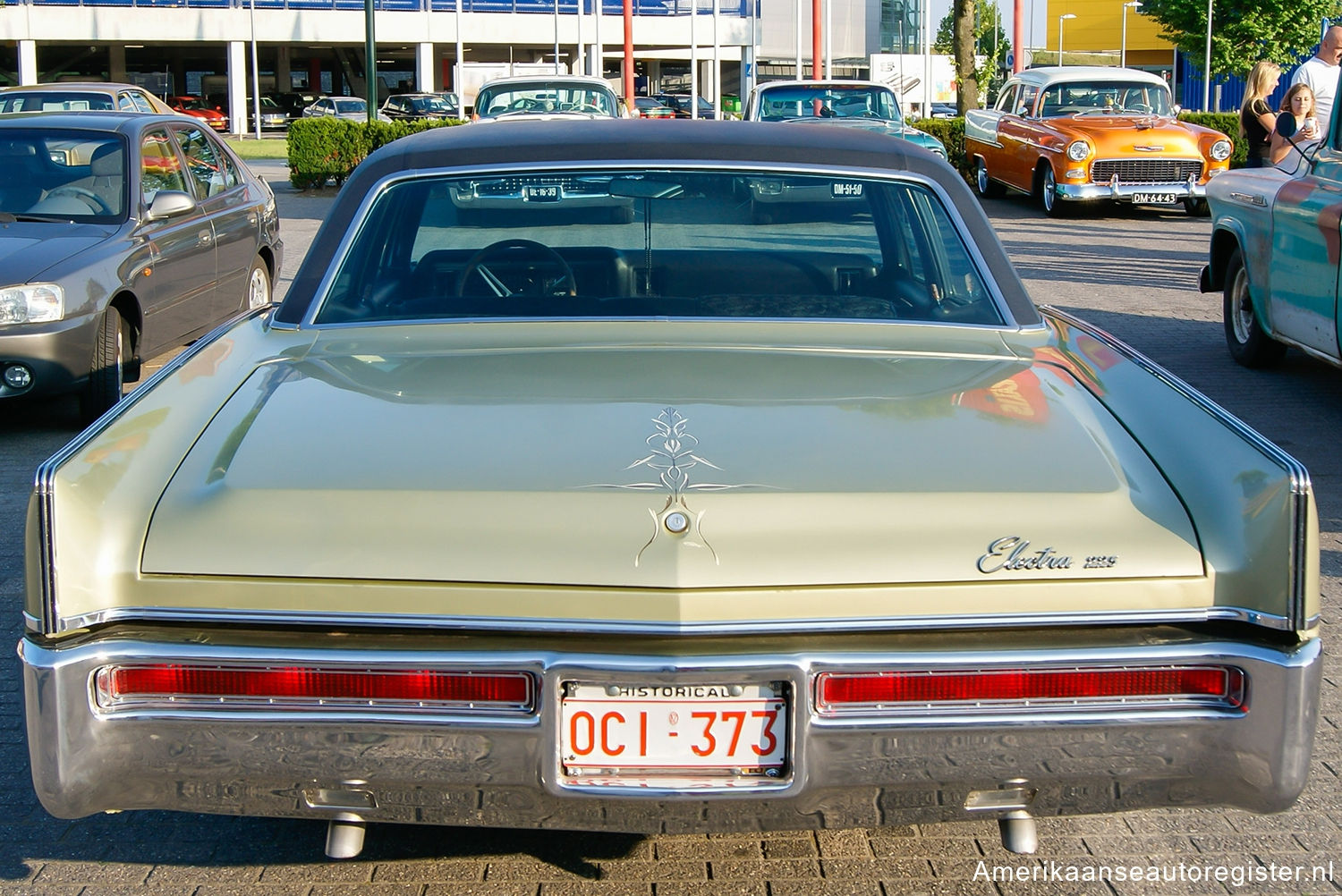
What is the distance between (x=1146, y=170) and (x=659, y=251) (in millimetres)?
14162

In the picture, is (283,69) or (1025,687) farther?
(283,69)

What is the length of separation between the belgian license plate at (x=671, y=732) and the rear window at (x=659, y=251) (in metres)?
1.31

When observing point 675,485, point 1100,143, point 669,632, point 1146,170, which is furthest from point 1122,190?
point 669,632

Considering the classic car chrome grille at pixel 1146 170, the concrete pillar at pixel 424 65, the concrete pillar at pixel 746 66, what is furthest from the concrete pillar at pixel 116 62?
the classic car chrome grille at pixel 1146 170

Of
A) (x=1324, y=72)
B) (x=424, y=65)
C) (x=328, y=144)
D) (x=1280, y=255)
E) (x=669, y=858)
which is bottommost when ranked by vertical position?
(x=669, y=858)

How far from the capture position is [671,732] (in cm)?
223

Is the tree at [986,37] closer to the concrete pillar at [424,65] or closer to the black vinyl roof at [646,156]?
the concrete pillar at [424,65]

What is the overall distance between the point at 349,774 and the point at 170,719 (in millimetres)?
295

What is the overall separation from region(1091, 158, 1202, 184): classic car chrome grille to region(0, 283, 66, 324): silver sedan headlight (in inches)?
495

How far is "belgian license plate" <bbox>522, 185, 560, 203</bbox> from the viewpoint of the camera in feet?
11.8

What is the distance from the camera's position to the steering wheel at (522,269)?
3564 mm

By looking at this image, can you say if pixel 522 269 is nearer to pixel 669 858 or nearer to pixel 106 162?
pixel 669 858

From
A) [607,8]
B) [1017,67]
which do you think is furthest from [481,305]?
[607,8]

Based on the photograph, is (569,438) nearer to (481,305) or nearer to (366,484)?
(366,484)
